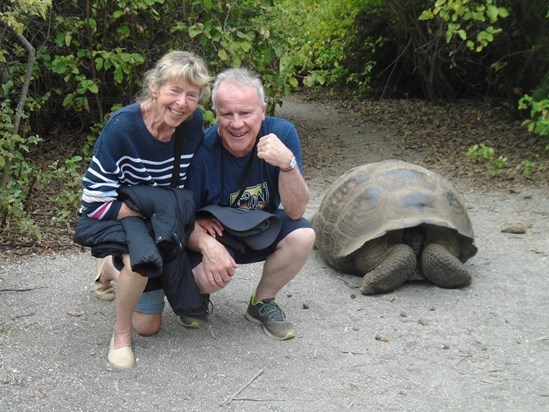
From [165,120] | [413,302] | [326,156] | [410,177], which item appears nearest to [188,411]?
[165,120]

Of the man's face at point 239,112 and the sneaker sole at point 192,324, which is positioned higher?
the man's face at point 239,112

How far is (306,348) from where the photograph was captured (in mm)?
3062

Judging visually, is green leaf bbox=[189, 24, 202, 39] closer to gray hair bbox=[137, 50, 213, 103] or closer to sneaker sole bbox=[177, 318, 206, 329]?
gray hair bbox=[137, 50, 213, 103]

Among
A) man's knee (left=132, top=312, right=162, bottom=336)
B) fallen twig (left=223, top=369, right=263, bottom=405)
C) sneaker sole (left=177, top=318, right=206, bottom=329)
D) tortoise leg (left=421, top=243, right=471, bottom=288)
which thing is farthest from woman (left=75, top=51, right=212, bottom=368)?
tortoise leg (left=421, top=243, right=471, bottom=288)

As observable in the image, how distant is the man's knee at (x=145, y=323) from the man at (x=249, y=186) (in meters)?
0.17

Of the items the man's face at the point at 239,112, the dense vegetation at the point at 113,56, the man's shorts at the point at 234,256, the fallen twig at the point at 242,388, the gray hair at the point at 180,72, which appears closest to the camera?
the fallen twig at the point at 242,388

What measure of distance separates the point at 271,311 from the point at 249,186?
1.95 feet

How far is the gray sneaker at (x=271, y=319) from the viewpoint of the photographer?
316 cm

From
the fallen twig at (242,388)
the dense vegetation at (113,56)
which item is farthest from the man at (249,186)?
the dense vegetation at (113,56)

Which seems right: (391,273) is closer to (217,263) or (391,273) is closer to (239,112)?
(217,263)

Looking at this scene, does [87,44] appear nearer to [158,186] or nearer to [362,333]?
[158,186]

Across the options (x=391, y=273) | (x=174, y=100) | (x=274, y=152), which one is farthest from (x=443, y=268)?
(x=174, y=100)

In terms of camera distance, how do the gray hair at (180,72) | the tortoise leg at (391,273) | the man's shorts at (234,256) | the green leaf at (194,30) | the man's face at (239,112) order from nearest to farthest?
1. the gray hair at (180,72)
2. the man's face at (239,112)
3. the man's shorts at (234,256)
4. the tortoise leg at (391,273)
5. the green leaf at (194,30)

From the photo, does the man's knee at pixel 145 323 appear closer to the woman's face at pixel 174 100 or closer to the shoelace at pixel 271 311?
the shoelace at pixel 271 311
